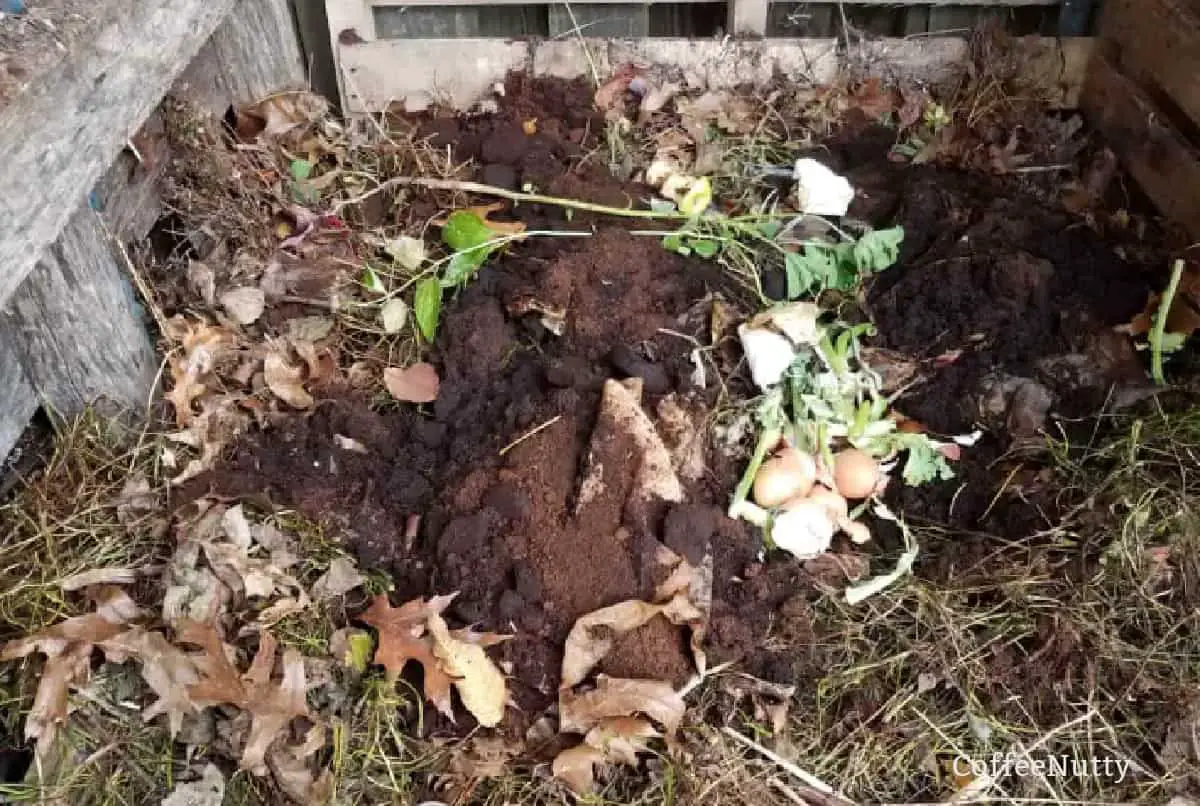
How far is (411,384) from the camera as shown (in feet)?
7.88

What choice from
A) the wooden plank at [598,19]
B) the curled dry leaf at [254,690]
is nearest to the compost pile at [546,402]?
the curled dry leaf at [254,690]

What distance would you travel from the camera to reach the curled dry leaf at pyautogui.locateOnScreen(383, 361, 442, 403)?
7.82 ft

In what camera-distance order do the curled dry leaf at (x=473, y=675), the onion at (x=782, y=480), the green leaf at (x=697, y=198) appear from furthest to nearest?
the green leaf at (x=697, y=198) → the onion at (x=782, y=480) → the curled dry leaf at (x=473, y=675)

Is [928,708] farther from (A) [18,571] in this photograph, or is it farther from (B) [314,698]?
(A) [18,571]

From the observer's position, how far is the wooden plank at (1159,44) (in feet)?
8.64

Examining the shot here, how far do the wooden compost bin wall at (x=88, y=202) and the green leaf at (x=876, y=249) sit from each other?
167 centimetres

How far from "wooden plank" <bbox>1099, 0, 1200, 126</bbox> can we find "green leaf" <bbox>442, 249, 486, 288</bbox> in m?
1.84

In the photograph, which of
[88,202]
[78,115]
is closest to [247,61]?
[88,202]

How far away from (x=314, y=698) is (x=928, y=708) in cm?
116

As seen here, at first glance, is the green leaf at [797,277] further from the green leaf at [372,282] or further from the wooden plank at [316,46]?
the wooden plank at [316,46]

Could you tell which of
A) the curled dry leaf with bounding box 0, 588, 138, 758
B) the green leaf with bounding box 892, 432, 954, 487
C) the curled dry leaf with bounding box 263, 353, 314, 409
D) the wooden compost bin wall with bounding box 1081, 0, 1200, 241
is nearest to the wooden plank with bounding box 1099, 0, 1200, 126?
the wooden compost bin wall with bounding box 1081, 0, 1200, 241

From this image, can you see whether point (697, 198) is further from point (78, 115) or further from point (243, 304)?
point (78, 115)

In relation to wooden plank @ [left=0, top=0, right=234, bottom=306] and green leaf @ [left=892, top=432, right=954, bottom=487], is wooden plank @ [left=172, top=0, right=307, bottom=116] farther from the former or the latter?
green leaf @ [left=892, top=432, right=954, bottom=487]

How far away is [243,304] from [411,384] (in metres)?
0.48
